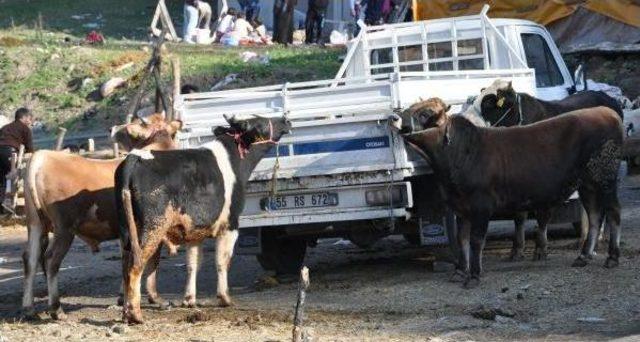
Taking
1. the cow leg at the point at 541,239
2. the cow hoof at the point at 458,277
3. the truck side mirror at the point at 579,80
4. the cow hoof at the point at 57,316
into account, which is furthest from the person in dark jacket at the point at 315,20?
the cow hoof at the point at 57,316

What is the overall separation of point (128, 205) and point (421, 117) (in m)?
2.82

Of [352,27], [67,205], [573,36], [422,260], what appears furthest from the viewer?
[352,27]

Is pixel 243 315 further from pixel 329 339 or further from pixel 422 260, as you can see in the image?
pixel 422 260

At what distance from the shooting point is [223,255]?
11594 millimetres

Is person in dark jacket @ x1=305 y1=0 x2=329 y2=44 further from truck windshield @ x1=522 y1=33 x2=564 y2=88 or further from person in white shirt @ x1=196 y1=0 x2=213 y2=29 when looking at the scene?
truck windshield @ x1=522 y1=33 x2=564 y2=88

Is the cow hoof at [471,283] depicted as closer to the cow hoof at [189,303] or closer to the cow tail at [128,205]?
the cow hoof at [189,303]

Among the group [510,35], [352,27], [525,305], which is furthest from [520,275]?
[352,27]

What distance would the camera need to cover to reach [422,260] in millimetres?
13914

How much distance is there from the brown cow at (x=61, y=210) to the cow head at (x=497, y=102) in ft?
11.7

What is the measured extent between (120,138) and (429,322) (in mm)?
4329

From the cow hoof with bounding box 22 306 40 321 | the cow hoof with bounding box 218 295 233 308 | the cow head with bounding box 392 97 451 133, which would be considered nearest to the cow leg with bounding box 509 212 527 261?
the cow head with bounding box 392 97 451 133

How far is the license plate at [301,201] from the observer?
Answer: 12.1 metres

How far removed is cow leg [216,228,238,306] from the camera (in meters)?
11.5

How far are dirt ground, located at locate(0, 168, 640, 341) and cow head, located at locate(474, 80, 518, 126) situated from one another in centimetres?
146
